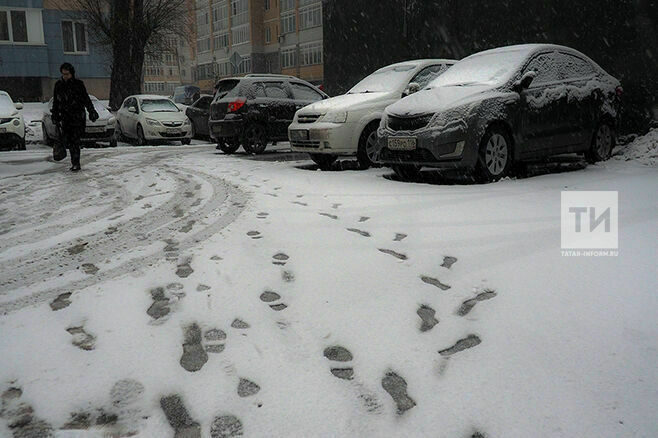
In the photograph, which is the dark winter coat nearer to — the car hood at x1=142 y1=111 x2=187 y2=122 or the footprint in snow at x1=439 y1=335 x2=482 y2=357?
the car hood at x1=142 y1=111 x2=187 y2=122

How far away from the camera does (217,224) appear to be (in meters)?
5.23

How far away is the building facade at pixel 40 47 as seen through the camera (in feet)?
95.9

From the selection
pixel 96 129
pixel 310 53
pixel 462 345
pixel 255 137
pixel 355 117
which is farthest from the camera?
pixel 310 53

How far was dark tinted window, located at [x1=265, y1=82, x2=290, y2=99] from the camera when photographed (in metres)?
12.2

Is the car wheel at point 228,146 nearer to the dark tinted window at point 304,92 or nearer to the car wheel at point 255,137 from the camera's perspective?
the car wheel at point 255,137

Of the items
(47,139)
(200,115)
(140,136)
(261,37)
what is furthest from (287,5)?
(47,139)

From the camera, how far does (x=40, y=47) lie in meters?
29.8

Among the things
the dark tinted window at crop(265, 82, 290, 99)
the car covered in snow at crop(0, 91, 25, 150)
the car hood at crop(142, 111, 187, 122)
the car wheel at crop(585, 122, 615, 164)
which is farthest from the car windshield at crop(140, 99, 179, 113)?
the car wheel at crop(585, 122, 615, 164)

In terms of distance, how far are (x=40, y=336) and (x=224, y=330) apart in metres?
0.88

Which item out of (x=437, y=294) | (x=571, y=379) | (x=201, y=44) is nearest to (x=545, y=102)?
(x=437, y=294)

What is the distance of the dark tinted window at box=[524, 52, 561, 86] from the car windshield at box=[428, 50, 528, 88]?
0.59 ft

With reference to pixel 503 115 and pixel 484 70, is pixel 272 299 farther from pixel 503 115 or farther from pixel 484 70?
pixel 484 70

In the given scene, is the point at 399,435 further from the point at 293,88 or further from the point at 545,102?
the point at 293,88

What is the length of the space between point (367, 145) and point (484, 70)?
2128 millimetres
